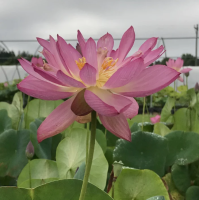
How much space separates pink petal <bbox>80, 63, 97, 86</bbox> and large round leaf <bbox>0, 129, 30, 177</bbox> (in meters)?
0.34

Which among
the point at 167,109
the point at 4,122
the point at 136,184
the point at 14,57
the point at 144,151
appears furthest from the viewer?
the point at 14,57

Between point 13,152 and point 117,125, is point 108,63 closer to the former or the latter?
point 117,125

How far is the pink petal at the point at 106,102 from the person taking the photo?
16 centimetres

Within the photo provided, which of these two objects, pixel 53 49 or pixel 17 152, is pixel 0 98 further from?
pixel 53 49

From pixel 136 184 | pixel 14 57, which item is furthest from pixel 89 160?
pixel 14 57

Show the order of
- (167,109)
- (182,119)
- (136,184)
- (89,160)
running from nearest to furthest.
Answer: (89,160) < (136,184) < (182,119) < (167,109)

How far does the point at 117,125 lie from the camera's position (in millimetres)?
199

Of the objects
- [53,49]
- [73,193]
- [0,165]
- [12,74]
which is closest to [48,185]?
[73,193]

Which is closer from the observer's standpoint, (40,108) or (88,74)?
(88,74)

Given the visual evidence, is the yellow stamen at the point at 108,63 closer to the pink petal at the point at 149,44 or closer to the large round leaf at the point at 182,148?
the pink petal at the point at 149,44

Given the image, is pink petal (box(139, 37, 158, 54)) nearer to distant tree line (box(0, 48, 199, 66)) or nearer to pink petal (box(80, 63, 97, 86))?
pink petal (box(80, 63, 97, 86))

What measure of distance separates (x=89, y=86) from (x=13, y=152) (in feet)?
1.14

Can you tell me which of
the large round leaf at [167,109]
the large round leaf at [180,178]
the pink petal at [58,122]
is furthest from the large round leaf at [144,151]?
the large round leaf at [167,109]

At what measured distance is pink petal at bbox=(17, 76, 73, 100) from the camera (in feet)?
0.61
